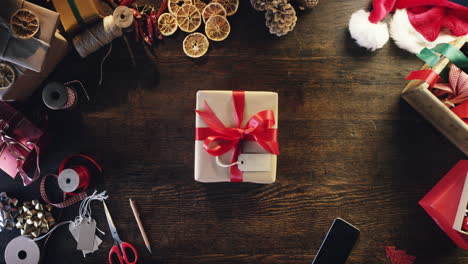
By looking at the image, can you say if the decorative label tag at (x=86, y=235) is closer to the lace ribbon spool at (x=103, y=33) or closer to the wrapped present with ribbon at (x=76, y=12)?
the lace ribbon spool at (x=103, y=33)

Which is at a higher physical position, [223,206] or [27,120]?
[27,120]

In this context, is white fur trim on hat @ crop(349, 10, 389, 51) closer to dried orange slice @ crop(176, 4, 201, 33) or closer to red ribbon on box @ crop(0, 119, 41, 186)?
dried orange slice @ crop(176, 4, 201, 33)

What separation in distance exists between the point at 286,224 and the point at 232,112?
1.99 ft

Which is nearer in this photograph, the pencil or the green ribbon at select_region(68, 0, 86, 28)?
the green ribbon at select_region(68, 0, 86, 28)

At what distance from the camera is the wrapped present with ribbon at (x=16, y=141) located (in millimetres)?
1360

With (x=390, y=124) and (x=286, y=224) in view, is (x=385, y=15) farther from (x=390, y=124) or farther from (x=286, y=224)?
(x=286, y=224)

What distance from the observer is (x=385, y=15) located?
1486 mm

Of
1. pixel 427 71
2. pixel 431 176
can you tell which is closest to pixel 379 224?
pixel 431 176

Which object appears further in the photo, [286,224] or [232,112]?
[286,224]

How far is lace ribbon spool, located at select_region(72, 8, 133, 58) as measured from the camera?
137cm

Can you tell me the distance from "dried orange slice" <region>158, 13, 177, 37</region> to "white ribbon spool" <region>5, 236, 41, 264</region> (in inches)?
45.0

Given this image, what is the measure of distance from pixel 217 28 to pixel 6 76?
2.97 ft

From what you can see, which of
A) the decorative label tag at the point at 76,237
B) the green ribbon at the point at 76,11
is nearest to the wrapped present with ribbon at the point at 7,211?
the decorative label tag at the point at 76,237

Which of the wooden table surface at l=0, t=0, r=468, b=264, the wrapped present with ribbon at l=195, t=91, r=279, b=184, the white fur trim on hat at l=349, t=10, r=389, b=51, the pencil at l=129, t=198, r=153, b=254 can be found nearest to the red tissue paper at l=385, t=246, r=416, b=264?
the wooden table surface at l=0, t=0, r=468, b=264
